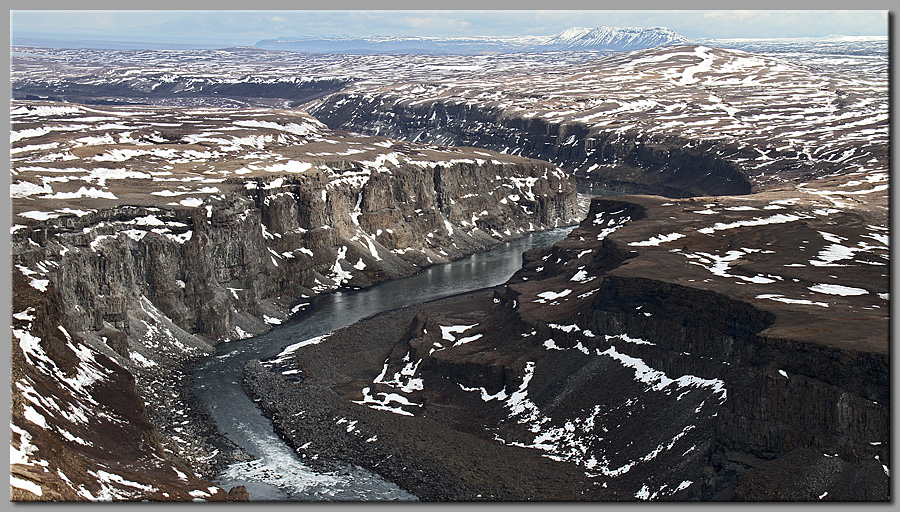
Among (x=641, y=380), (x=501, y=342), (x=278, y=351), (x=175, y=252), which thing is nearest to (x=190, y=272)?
(x=175, y=252)

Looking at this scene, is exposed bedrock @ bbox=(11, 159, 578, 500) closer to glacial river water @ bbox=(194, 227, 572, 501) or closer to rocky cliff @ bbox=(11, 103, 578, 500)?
rocky cliff @ bbox=(11, 103, 578, 500)

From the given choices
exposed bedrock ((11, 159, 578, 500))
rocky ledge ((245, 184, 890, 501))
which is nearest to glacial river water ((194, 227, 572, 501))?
exposed bedrock ((11, 159, 578, 500))

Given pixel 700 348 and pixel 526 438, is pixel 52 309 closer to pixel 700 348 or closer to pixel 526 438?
pixel 526 438

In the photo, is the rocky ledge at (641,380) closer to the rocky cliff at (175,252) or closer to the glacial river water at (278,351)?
the glacial river water at (278,351)

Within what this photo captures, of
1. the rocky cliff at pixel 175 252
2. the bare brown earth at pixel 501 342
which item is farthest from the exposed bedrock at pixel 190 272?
the bare brown earth at pixel 501 342

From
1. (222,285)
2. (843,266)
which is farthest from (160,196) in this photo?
(843,266)

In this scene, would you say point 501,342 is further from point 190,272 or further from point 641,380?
point 190,272
